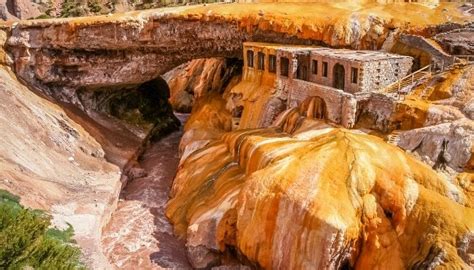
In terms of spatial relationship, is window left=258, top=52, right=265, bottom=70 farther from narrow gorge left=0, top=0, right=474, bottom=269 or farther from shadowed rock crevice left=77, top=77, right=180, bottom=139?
shadowed rock crevice left=77, top=77, right=180, bottom=139

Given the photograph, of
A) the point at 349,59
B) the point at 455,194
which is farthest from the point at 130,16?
the point at 455,194

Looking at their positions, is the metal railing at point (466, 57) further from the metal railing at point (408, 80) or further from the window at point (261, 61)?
the window at point (261, 61)

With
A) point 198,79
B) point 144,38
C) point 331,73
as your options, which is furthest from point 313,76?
point 198,79

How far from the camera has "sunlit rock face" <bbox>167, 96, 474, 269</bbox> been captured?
913 inches

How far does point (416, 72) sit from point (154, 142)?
2930 centimetres

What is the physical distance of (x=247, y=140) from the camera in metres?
33.1

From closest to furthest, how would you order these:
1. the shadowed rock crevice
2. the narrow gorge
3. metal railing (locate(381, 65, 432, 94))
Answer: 1. the narrow gorge
2. metal railing (locate(381, 65, 432, 94))
3. the shadowed rock crevice

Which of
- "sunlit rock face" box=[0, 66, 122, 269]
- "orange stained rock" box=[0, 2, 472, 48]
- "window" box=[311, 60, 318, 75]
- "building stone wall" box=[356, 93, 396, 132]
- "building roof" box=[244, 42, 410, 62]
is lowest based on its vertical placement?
"sunlit rock face" box=[0, 66, 122, 269]

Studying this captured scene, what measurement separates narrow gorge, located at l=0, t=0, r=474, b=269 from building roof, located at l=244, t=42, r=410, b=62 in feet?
1.17

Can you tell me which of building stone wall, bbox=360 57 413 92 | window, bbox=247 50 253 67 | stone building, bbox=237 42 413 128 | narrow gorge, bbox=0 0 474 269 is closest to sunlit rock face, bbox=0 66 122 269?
narrow gorge, bbox=0 0 474 269

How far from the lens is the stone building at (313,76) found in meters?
33.2

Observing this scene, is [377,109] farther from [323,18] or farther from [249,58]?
[249,58]

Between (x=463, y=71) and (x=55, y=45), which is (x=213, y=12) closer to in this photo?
(x=55, y=45)

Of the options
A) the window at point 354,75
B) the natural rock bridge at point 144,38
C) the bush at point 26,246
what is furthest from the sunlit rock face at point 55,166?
the window at point 354,75
